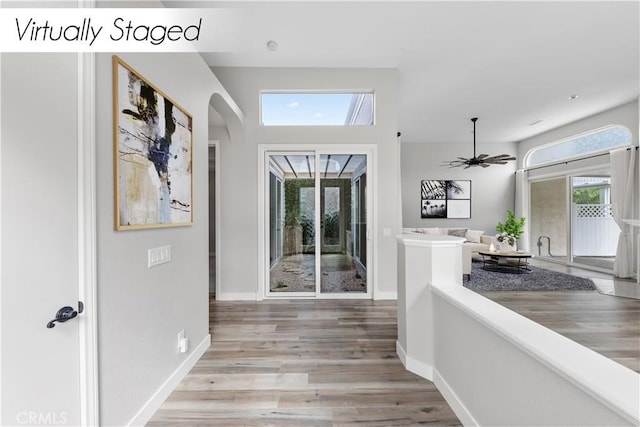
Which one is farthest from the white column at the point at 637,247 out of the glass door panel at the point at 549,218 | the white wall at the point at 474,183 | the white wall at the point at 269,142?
the white wall at the point at 269,142

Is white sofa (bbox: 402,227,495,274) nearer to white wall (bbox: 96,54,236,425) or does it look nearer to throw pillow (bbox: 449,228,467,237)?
throw pillow (bbox: 449,228,467,237)

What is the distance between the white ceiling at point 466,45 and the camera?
262 cm

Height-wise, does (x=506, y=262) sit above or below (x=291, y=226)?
below

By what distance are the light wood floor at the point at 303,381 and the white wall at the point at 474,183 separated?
207 inches

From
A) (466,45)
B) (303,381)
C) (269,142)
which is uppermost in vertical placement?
(466,45)

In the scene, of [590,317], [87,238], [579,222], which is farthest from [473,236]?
[87,238]

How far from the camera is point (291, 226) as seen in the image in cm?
396

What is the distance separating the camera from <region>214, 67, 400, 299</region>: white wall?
370 cm

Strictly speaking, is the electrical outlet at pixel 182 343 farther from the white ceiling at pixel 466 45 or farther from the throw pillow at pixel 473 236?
the throw pillow at pixel 473 236

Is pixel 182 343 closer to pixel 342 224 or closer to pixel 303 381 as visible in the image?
pixel 303 381

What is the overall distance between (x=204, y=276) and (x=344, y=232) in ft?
6.79

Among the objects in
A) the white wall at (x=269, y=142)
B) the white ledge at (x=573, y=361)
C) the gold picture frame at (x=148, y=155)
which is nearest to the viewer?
the white ledge at (x=573, y=361)

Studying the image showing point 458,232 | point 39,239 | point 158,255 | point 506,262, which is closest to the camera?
point 39,239

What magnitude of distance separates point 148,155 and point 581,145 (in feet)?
27.4
